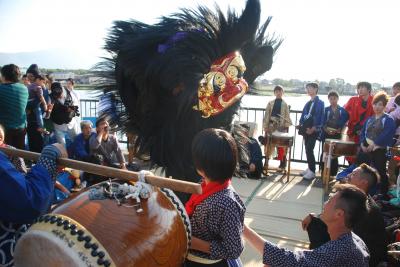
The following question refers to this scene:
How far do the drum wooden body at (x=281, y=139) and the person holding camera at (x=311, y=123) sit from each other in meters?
0.46

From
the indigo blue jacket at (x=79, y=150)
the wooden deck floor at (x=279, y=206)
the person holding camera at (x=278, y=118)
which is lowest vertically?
the wooden deck floor at (x=279, y=206)

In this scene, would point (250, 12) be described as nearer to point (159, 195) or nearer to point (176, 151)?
point (176, 151)

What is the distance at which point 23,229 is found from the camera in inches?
54.9

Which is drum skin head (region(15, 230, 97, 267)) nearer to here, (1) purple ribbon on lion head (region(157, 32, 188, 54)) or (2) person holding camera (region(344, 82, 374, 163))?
(1) purple ribbon on lion head (region(157, 32, 188, 54))

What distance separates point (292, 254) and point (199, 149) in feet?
1.97

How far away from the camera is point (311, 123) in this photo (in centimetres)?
524

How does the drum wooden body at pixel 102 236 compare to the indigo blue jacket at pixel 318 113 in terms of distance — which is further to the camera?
the indigo blue jacket at pixel 318 113

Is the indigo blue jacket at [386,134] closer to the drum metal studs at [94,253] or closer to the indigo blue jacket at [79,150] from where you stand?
the indigo blue jacket at [79,150]

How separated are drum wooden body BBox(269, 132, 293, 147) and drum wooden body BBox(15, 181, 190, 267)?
13.1ft

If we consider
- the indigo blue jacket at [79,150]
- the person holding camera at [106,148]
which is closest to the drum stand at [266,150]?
the person holding camera at [106,148]

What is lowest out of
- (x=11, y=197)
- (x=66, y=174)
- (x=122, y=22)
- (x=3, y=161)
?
(x=66, y=174)

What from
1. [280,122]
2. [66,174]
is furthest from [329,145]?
[66,174]

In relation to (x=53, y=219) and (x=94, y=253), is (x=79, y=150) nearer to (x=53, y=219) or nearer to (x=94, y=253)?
(x=53, y=219)

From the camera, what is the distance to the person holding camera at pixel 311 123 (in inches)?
204
